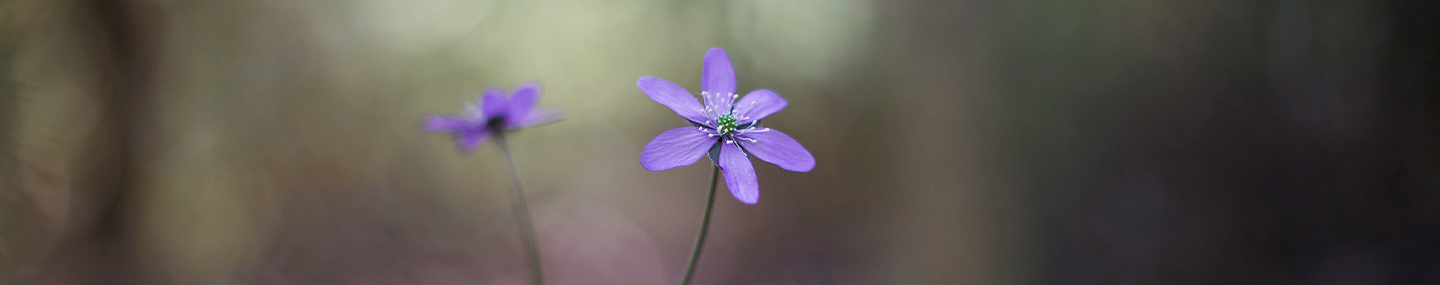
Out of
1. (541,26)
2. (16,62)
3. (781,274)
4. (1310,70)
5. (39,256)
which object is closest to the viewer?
(16,62)

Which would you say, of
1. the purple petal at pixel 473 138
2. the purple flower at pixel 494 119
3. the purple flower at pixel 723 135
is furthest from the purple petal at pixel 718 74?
the purple petal at pixel 473 138

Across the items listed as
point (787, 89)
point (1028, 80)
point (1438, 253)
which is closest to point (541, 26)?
point (787, 89)

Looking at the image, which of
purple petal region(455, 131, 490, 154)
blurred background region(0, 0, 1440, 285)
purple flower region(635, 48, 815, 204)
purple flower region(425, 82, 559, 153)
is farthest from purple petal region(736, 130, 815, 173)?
blurred background region(0, 0, 1440, 285)

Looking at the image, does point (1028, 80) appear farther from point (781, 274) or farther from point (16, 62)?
point (16, 62)

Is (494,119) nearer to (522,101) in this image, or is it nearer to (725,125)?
(522,101)

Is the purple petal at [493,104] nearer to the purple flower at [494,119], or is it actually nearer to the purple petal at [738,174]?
the purple flower at [494,119]

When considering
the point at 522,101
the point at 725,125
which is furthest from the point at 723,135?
the point at 522,101

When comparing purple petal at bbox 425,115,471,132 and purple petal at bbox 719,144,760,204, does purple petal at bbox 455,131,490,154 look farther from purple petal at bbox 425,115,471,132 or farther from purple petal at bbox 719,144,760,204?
purple petal at bbox 719,144,760,204
